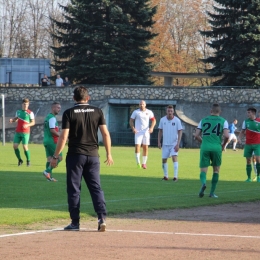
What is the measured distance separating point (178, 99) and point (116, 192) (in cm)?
3498

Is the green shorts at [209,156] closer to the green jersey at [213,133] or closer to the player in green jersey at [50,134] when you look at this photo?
the green jersey at [213,133]

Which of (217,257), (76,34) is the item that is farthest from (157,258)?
(76,34)

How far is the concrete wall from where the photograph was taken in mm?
49219

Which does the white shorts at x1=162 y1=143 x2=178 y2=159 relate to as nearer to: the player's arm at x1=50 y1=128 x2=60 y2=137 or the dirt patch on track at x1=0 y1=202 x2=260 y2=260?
the player's arm at x1=50 y1=128 x2=60 y2=137

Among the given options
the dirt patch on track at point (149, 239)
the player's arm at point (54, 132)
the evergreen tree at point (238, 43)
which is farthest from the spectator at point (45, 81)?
the dirt patch on track at point (149, 239)

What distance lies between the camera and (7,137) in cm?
5072

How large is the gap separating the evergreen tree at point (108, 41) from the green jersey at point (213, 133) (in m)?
39.0

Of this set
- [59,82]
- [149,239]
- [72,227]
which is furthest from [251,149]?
[59,82]

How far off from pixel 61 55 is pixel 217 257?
1913 inches

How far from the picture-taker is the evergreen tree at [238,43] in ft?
165

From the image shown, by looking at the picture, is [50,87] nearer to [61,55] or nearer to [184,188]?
[61,55]

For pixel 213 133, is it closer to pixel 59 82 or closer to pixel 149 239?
pixel 149 239

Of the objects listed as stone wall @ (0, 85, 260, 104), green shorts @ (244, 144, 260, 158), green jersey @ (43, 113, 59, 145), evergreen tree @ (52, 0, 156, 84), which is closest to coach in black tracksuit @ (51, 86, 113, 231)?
green jersey @ (43, 113, 59, 145)

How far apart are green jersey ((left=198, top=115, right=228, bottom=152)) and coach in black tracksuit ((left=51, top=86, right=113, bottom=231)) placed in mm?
5187
